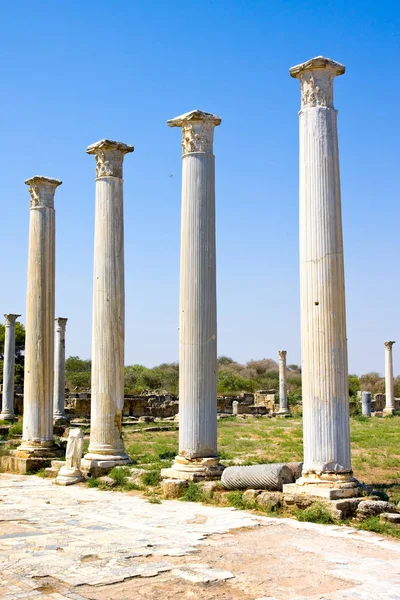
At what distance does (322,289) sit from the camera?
1147 centimetres

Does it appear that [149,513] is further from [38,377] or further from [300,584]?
[38,377]

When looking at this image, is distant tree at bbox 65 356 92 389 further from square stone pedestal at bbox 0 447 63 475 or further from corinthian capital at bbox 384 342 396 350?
square stone pedestal at bbox 0 447 63 475

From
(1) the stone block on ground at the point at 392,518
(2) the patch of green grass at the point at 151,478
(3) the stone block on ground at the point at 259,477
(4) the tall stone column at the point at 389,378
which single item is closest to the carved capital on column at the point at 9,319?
(4) the tall stone column at the point at 389,378

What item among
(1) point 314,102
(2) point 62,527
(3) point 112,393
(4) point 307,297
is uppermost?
(1) point 314,102

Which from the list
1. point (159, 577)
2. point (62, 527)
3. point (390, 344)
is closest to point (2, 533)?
point (62, 527)

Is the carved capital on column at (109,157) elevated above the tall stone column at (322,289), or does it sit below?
above

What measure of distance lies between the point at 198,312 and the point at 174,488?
328 cm

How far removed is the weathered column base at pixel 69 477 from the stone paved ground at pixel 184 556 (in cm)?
321

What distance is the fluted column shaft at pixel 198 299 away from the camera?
45.5ft

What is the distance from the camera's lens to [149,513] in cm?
1166

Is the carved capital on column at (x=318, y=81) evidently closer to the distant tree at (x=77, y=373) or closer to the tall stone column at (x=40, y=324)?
the tall stone column at (x=40, y=324)

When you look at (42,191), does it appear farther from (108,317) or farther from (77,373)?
(77,373)

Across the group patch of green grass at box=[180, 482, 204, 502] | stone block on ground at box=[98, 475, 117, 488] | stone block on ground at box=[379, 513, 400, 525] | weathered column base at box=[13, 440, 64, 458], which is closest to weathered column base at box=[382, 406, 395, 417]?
weathered column base at box=[13, 440, 64, 458]

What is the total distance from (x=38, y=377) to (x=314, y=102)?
9.99 metres
